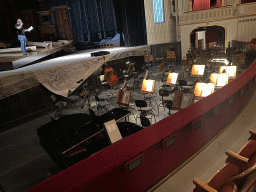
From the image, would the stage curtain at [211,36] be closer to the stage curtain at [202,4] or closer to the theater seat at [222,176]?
the stage curtain at [202,4]

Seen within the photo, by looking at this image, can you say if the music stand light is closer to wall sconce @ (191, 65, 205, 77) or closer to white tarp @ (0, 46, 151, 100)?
wall sconce @ (191, 65, 205, 77)

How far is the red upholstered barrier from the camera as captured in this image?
6.24ft

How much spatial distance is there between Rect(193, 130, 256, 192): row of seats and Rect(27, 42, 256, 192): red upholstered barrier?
621 millimetres

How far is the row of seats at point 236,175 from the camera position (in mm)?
1769

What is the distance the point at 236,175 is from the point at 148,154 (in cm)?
99

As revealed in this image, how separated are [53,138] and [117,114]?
1383 millimetres

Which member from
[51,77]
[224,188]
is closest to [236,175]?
[224,188]

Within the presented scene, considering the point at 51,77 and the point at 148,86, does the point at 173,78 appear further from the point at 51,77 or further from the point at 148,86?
the point at 51,77

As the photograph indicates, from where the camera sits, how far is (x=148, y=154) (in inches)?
95.5

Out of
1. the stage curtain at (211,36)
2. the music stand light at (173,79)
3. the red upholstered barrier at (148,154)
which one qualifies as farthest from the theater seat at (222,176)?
the stage curtain at (211,36)

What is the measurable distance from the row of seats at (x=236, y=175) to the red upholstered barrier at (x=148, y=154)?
62 cm

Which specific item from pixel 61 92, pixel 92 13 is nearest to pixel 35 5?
pixel 92 13

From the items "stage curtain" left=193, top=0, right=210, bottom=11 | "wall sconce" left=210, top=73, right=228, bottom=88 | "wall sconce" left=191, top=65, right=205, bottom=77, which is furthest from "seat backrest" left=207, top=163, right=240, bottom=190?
"stage curtain" left=193, top=0, right=210, bottom=11

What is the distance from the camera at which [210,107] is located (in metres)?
3.08
